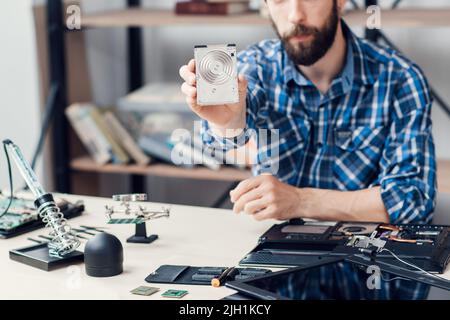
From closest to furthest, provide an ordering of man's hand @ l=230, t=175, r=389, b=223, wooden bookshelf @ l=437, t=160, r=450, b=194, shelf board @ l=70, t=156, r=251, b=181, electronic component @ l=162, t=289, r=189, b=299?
electronic component @ l=162, t=289, r=189, b=299 → man's hand @ l=230, t=175, r=389, b=223 → wooden bookshelf @ l=437, t=160, r=450, b=194 → shelf board @ l=70, t=156, r=251, b=181

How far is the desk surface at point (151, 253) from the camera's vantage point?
1243 mm

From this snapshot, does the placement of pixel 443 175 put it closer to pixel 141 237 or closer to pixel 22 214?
pixel 141 237

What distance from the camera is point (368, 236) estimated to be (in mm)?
1424

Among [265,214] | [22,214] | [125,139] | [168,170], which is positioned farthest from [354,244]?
[125,139]

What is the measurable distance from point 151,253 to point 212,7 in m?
1.22

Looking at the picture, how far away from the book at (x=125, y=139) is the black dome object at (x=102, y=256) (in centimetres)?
140

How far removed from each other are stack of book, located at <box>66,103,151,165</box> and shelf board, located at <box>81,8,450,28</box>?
28 centimetres

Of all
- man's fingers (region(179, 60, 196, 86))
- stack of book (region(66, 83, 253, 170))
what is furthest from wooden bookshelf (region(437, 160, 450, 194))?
man's fingers (region(179, 60, 196, 86))

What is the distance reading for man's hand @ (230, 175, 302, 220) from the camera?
5.10 feet

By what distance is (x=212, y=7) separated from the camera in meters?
2.48

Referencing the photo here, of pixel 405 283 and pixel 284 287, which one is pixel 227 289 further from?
pixel 405 283

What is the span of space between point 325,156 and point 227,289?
2.28 feet

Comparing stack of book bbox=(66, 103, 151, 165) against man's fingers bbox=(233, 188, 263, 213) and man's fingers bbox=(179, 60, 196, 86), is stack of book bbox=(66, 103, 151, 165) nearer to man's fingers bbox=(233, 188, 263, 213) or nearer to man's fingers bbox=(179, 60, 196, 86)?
man's fingers bbox=(233, 188, 263, 213)

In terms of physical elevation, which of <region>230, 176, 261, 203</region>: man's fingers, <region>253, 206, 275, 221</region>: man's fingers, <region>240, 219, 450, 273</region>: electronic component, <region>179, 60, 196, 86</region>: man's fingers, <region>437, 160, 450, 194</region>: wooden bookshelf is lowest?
<region>437, 160, 450, 194</region>: wooden bookshelf
